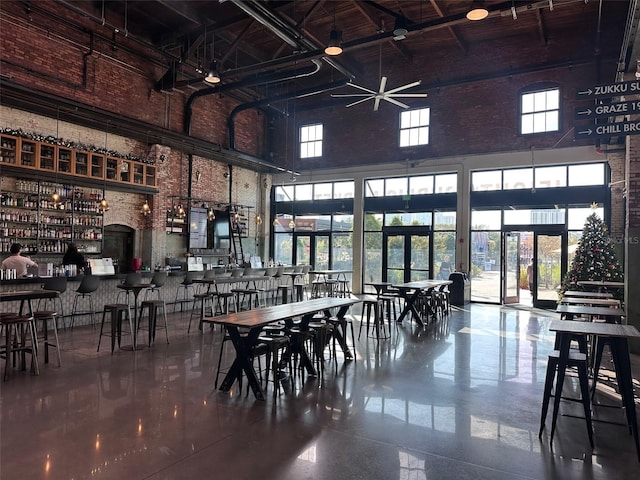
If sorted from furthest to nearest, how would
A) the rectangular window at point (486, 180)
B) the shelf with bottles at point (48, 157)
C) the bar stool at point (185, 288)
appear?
1. the rectangular window at point (486, 180)
2. the bar stool at point (185, 288)
3. the shelf with bottles at point (48, 157)

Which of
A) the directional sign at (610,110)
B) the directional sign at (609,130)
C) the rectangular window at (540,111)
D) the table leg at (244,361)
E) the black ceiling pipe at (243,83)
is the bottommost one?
the table leg at (244,361)

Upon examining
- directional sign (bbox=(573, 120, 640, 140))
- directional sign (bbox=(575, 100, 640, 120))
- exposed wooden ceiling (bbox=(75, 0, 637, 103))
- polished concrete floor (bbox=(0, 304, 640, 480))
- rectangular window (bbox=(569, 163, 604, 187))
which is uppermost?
exposed wooden ceiling (bbox=(75, 0, 637, 103))

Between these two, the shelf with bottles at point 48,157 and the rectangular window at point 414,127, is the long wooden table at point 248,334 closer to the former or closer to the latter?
the shelf with bottles at point 48,157

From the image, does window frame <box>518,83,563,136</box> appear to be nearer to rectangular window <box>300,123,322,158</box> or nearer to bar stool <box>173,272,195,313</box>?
rectangular window <box>300,123,322,158</box>

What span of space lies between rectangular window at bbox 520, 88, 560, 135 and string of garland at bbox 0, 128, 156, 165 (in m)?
9.41

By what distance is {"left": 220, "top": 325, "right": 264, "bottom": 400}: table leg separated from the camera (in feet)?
13.8

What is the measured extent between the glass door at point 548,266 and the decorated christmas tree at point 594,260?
7.39 ft

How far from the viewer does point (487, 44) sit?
36.9 feet

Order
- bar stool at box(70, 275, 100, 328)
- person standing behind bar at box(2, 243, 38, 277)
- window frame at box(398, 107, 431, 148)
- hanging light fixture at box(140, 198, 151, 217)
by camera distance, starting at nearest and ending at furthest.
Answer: person standing behind bar at box(2, 243, 38, 277), bar stool at box(70, 275, 100, 328), hanging light fixture at box(140, 198, 151, 217), window frame at box(398, 107, 431, 148)

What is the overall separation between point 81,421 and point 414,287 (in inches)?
230

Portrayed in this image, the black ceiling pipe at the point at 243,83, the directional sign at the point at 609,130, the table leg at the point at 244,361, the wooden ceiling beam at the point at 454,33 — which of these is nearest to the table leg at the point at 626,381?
the directional sign at the point at 609,130

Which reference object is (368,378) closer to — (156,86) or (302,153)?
(156,86)

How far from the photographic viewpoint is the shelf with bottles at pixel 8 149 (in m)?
7.72

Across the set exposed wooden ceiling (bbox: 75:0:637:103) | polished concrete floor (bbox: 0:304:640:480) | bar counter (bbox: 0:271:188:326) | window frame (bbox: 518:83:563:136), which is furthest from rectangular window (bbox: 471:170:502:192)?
bar counter (bbox: 0:271:188:326)
